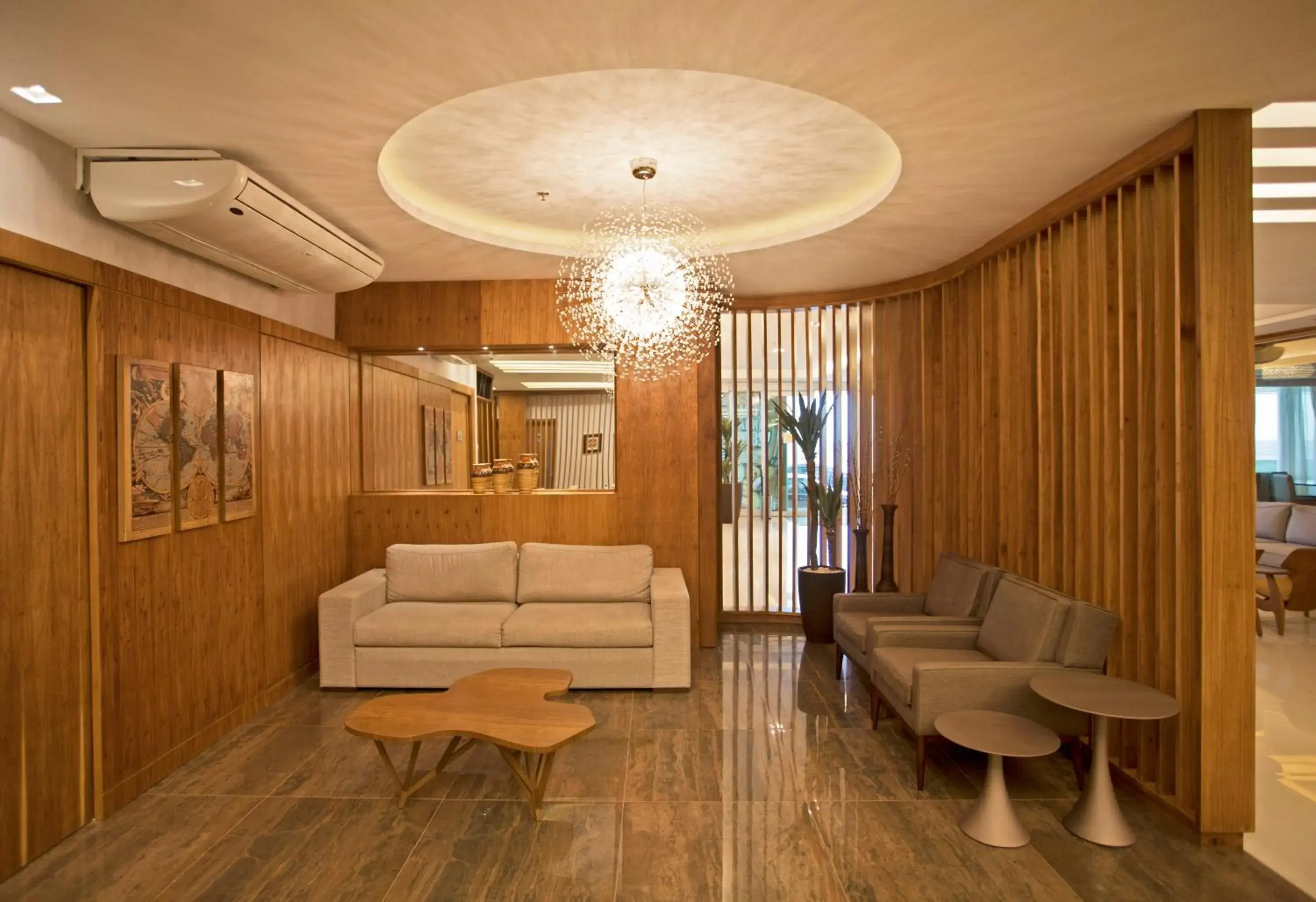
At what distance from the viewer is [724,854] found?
258 centimetres

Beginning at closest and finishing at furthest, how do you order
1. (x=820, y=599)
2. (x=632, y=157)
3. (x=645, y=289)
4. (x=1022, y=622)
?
(x=1022, y=622) → (x=632, y=157) → (x=645, y=289) → (x=820, y=599)

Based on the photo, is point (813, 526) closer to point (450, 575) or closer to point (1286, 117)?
point (450, 575)

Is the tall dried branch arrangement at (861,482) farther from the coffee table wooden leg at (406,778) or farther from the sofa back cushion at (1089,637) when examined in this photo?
the coffee table wooden leg at (406,778)

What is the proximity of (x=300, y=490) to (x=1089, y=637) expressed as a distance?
4.48 m

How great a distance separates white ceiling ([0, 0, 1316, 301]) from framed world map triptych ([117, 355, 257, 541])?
104 centimetres

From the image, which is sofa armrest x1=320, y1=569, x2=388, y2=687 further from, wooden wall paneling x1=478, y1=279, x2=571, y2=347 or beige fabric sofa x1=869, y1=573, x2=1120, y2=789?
beige fabric sofa x1=869, y1=573, x2=1120, y2=789

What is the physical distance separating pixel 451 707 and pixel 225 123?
99.7 inches

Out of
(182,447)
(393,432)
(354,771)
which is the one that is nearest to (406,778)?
(354,771)

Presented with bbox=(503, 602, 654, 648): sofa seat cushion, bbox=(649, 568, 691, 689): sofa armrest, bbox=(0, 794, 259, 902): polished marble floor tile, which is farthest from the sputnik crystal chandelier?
bbox=(0, 794, 259, 902): polished marble floor tile

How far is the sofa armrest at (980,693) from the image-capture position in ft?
9.98

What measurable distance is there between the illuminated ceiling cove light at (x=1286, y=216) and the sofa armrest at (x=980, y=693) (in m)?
3.24

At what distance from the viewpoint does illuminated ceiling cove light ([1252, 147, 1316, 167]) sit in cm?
337

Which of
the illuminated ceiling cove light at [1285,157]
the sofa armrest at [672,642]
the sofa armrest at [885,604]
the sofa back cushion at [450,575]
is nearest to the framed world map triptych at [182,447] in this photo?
the sofa back cushion at [450,575]

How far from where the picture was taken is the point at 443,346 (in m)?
5.21
